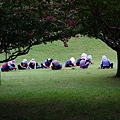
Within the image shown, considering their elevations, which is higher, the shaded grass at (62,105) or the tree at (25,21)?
the tree at (25,21)

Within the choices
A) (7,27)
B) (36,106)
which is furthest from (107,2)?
(36,106)

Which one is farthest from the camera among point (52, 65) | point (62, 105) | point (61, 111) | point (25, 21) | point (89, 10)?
point (52, 65)

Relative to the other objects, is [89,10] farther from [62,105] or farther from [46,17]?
[62,105]

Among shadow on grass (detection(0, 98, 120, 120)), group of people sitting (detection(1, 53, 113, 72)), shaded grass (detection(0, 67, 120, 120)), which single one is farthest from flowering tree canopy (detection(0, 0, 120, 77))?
group of people sitting (detection(1, 53, 113, 72))

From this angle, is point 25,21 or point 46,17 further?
point 46,17

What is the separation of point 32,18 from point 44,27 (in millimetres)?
1059

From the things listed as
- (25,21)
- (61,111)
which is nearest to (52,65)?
(25,21)

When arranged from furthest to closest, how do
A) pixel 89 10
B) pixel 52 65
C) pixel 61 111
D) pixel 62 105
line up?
pixel 52 65 < pixel 89 10 < pixel 62 105 < pixel 61 111

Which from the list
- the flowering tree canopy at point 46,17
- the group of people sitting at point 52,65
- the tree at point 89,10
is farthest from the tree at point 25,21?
the group of people sitting at point 52,65

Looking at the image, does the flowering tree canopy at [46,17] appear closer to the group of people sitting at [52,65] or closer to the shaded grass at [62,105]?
the shaded grass at [62,105]

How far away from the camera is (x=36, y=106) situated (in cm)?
856

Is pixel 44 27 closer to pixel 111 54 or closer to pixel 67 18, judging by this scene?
pixel 67 18

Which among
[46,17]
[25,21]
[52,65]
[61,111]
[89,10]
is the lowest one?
[61,111]

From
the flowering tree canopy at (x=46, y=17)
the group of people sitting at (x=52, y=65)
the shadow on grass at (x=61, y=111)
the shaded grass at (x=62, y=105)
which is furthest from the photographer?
the group of people sitting at (x=52, y=65)
